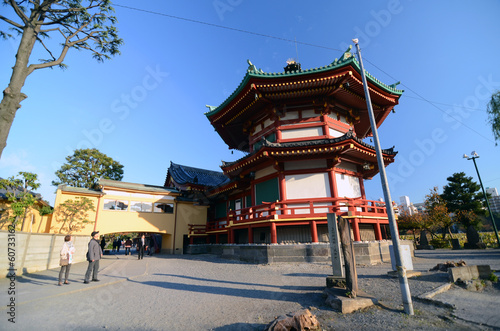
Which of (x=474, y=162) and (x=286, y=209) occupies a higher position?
(x=474, y=162)

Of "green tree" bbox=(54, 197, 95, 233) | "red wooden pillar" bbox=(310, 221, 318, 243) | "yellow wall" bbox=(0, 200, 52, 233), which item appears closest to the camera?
"red wooden pillar" bbox=(310, 221, 318, 243)

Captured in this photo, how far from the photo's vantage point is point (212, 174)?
1166 inches

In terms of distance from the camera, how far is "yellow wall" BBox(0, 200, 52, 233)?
568 inches

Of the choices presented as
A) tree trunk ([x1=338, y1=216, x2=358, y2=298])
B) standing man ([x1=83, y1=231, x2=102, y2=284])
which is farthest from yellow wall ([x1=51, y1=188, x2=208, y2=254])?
tree trunk ([x1=338, y1=216, x2=358, y2=298])

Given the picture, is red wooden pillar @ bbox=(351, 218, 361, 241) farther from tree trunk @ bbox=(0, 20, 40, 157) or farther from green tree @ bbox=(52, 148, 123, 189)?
green tree @ bbox=(52, 148, 123, 189)

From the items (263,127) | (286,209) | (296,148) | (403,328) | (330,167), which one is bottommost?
(403,328)

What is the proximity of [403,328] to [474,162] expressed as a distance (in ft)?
79.1

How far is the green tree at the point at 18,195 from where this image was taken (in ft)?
44.1

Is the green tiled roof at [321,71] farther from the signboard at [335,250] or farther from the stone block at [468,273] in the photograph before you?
the stone block at [468,273]

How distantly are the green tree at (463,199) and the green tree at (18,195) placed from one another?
132 feet

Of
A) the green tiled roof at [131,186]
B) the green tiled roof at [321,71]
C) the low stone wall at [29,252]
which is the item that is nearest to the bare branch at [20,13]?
the low stone wall at [29,252]

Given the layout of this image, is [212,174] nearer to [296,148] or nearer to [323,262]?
[296,148]

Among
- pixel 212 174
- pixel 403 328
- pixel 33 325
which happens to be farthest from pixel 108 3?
pixel 212 174

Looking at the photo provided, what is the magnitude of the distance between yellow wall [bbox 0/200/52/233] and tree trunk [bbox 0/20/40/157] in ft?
46.3
